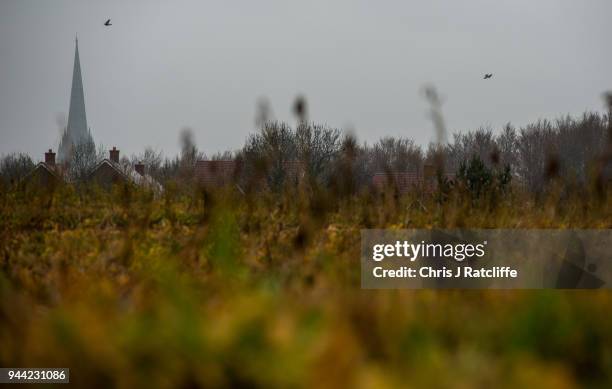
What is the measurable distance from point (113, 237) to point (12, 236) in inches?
40.5

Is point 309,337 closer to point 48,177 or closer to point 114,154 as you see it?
point 48,177

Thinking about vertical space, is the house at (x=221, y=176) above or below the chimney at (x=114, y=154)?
below

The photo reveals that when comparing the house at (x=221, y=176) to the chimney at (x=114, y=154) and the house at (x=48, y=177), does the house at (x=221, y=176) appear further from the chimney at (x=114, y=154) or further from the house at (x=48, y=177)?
the chimney at (x=114, y=154)

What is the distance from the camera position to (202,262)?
163 inches
